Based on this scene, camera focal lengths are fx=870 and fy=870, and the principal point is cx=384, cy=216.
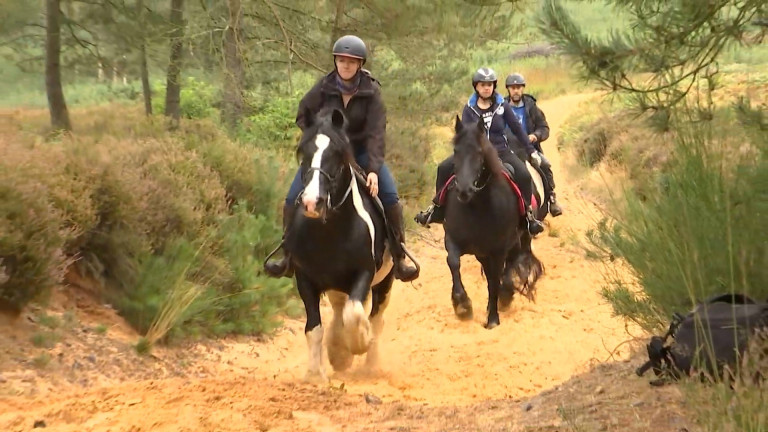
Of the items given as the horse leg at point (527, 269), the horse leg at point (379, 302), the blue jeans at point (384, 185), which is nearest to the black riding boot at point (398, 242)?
the blue jeans at point (384, 185)

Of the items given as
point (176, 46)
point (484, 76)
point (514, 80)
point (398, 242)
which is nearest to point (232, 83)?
point (176, 46)

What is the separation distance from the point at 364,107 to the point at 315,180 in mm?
1458

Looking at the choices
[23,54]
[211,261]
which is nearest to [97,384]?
[211,261]

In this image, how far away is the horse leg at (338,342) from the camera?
8242mm

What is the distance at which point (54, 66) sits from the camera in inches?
810

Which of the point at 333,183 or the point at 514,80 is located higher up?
the point at 514,80

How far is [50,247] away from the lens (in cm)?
758

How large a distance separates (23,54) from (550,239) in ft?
51.5

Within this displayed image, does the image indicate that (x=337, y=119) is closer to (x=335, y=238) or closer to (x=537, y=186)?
(x=335, y=238)

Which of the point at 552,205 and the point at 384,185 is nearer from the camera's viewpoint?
the point at 384,185

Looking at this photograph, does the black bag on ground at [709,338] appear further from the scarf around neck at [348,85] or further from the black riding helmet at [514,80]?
the black riding helmet at [514,80]

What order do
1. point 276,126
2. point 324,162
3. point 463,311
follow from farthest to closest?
point 276,126 → point 463,311 → point 324,162

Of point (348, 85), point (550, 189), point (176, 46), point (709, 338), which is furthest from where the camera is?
point (176, 46)

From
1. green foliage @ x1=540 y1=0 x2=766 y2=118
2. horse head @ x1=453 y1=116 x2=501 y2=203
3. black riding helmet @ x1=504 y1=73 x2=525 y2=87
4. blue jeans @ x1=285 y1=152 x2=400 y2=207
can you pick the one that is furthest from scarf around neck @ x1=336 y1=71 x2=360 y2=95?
black riding helmet @ x1=504 y1=73 x2=525 y2=87
